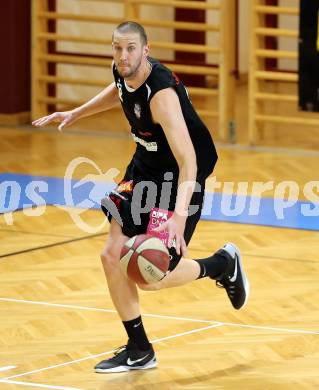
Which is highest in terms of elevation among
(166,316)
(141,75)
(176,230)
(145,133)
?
(141,75)

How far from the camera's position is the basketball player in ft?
17.4

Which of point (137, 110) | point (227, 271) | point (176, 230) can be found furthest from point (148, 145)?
point (227, 271)

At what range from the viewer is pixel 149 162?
564 cm

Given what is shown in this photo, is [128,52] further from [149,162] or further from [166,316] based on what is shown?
[166,316]

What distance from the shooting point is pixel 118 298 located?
562cm

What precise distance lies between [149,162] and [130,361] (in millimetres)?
907

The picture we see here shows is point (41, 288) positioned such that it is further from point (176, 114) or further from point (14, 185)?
point (14, 185)

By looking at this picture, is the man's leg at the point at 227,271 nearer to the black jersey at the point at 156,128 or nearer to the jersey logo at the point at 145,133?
the black jersey at the point at 156,128

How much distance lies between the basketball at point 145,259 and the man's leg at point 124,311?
0.18 meters

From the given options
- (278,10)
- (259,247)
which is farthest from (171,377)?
(278,10)

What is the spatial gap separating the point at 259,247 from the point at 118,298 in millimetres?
2723

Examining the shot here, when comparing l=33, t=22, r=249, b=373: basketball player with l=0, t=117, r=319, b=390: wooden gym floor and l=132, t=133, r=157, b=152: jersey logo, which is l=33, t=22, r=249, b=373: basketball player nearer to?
l=132, t=133, r=157, b=152: jersey logo

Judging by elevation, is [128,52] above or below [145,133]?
above

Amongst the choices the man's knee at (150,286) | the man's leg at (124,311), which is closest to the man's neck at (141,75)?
the man's leg at (124,311)
